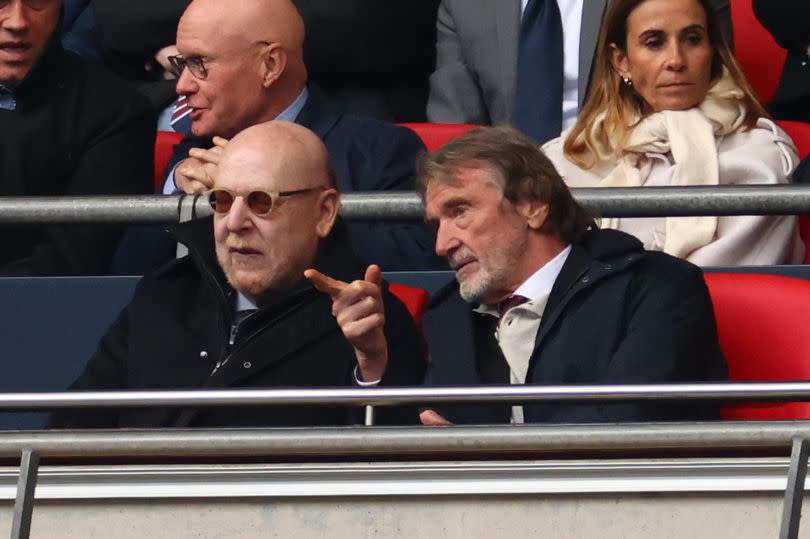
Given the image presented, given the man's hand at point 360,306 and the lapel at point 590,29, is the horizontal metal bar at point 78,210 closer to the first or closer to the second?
the man's hand at point 360,306

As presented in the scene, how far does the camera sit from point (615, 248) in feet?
14.5

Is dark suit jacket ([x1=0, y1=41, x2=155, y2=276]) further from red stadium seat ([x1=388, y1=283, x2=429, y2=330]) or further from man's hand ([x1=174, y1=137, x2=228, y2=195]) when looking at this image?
red stadium seat ([x1=388, y1=283, x2=429, y2=330])

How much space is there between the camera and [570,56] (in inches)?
236

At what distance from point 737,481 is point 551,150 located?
7.31 feet

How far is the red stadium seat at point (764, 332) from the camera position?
421 cm

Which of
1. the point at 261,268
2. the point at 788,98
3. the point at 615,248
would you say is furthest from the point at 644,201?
the point at 788,98

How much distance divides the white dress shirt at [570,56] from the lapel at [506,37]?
0.04 m

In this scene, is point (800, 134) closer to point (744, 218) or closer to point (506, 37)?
point (744, 218)

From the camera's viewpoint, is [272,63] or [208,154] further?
[272,63]

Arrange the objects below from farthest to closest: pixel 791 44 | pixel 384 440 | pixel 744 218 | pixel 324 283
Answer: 1. pixel 791 44
2. pixel 744 218
3. pixel 324 283
4. pixel 384 440

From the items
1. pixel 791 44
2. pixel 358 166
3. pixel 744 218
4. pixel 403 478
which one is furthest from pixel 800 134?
pixel 403 478

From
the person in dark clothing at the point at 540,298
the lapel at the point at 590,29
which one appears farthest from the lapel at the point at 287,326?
the lapel at the point at 590,29

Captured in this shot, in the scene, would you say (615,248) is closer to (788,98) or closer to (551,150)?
(551,150)

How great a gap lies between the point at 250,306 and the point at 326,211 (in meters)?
0.28
